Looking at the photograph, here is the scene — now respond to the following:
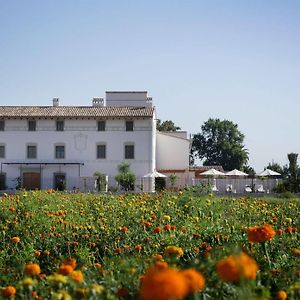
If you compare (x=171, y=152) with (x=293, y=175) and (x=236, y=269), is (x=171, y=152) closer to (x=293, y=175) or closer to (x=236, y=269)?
(x=293, y=175)

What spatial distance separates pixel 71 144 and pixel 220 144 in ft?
124

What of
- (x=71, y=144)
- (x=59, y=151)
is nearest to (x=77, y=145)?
(x=71, y=144)

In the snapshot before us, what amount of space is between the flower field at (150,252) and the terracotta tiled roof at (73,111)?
31406 millimetres

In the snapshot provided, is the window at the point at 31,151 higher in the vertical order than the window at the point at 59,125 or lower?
lower

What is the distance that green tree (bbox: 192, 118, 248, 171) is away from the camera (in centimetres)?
7850

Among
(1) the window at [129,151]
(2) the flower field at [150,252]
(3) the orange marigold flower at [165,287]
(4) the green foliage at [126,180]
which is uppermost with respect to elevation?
(1) the window at [129,151]

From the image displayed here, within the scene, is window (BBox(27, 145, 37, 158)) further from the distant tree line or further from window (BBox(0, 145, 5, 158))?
the distant tree line

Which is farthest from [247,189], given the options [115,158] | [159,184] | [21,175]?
[21,175]

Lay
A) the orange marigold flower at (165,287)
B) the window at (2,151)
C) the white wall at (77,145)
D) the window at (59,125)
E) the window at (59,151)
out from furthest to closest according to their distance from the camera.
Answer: the window at (59,125) → the window at (2,151) → the window at (59,151) → the white wall at (77,145) → the orange marigold flower at (165,287)

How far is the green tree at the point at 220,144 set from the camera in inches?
3091

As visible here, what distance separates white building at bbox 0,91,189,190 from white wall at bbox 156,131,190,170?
322cm

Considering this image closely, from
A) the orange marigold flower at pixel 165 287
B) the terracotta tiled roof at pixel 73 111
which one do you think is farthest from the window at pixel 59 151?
the orange marigold flower at pixel 165 287

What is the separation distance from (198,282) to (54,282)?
1.22m

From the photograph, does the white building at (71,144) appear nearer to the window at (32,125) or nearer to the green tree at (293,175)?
the window at (32,125)
